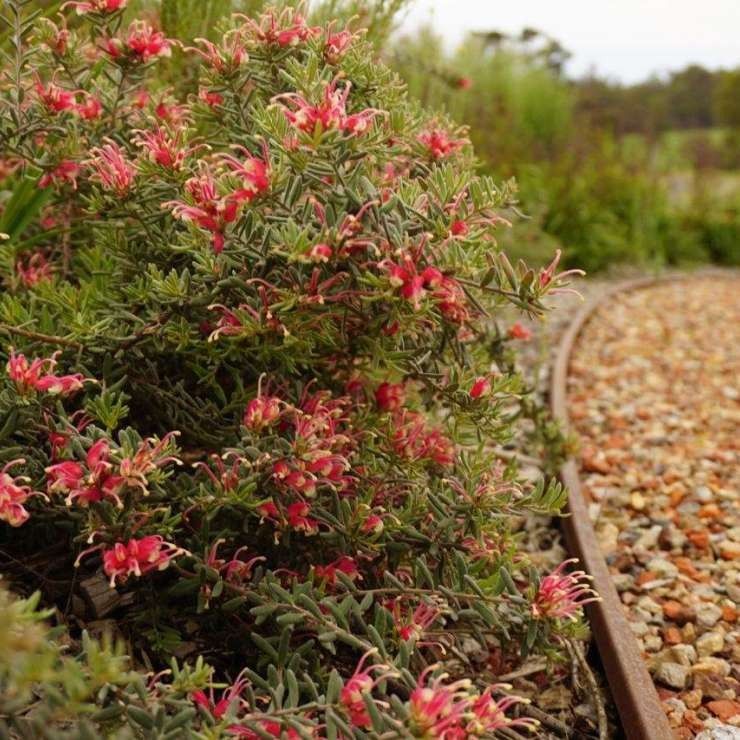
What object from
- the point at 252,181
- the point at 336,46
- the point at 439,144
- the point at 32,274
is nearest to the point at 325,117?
the point at 252,181

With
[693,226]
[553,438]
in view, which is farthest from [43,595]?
[693,226]

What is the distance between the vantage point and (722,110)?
14.0 metres

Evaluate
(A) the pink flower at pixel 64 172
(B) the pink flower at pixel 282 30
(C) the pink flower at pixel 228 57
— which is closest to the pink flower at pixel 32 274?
(A) the pink flower at pixel 64 172

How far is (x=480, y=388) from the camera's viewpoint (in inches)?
69.9

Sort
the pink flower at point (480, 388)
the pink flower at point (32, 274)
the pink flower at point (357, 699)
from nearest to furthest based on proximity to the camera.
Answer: the pink flower at point (357, 699), the pink flower at point (480, 388), the pink flower at point (32, 274)

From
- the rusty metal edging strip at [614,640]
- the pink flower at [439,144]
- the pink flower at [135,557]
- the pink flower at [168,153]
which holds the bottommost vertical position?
the rusty metal edging strip at [614,640]

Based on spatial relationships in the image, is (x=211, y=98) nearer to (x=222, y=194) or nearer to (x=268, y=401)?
(x=222, y=194)

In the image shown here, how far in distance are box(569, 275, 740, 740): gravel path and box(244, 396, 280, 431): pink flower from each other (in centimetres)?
111

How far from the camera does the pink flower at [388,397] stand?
2.00m

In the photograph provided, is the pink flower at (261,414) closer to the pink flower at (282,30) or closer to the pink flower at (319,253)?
the pink flower at (319,253)

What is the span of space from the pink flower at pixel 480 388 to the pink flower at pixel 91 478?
2.31 ft

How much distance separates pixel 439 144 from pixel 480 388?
1.87 ft

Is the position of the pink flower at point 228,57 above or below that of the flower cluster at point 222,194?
above

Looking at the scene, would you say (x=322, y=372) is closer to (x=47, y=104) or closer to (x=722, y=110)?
(x=47, y=104)
